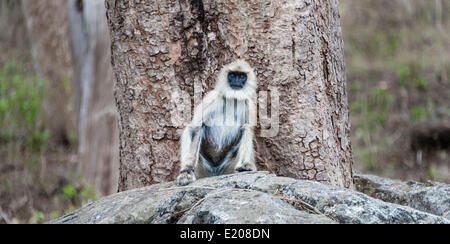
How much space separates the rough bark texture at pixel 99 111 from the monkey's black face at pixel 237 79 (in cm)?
528

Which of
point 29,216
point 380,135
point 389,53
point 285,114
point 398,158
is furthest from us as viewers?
Answer: point 389,53

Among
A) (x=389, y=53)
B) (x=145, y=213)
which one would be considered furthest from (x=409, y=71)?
(x=145, y=213)

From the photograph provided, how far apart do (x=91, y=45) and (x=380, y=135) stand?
245 inches

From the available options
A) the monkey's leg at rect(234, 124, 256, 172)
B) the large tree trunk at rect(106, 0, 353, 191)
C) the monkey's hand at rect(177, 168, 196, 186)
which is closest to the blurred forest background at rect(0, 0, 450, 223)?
the large tree trunk at rect(106, 0, 353, 191)

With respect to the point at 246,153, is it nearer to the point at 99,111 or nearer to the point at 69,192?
the point at 69,192

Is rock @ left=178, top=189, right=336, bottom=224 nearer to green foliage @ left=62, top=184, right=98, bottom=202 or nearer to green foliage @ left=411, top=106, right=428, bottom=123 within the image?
green foliage @ left=62, top=184, right=98, bottom=202

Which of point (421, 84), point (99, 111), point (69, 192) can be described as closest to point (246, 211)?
point (69, 192)

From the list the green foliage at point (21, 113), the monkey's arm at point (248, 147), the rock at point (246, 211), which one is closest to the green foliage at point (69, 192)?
the green foliage at point (21, 113)

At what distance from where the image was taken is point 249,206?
3768 mm

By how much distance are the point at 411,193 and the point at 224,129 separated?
211 cm

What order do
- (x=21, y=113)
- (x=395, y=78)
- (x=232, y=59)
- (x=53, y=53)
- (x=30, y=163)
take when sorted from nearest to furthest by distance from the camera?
(x=232, y=59), (x=30, y=163), (x=21, y=113), (x=395, y=78), (x=53, y=53)

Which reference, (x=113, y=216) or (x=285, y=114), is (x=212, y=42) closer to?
(x=285, y=114)

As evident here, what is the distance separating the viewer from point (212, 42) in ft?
17.6

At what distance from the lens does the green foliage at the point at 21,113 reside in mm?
12031
